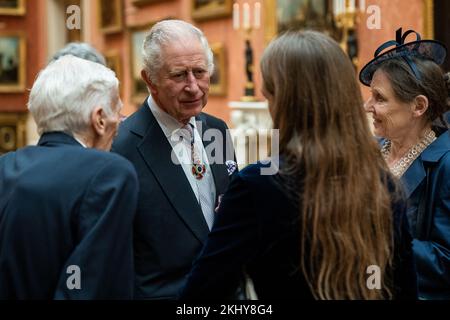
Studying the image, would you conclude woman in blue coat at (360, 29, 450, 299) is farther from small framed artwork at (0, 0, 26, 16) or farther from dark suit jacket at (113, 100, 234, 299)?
small framed artwork at (0, 0, 26, 16)

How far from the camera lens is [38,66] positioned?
1995 cm

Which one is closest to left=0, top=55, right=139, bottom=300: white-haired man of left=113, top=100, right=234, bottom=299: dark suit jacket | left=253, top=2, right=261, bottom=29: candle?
left=113, top=100, right=234, bottom=299: dark suit jacket

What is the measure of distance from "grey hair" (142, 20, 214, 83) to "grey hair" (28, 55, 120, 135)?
2.15ft

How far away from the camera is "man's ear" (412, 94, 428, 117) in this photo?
12.2ft

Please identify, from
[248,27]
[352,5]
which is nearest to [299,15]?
[248,27]

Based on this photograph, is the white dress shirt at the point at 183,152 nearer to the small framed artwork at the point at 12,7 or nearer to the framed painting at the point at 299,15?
the framed painting at the point at 299,15

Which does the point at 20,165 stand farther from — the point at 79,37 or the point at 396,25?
the point at 79,37

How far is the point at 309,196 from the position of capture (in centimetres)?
245

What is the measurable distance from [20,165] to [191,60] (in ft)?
3.23

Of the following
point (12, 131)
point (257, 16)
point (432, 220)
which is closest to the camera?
point (432, 220)

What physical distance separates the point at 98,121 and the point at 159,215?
590 mm

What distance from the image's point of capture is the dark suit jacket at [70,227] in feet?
8.67

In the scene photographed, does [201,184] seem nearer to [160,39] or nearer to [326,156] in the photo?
[160,39]
